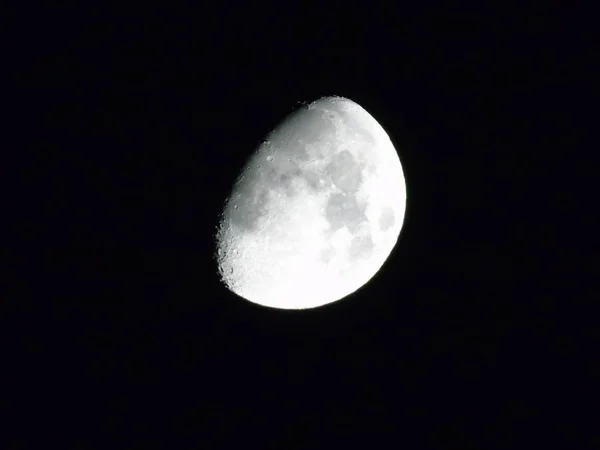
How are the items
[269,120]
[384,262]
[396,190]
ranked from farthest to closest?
[384,262] → [396,190] → [269,120]

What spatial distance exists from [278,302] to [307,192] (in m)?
0.99

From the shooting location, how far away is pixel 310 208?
2998 mm

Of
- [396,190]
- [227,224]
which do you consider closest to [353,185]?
[396,190]

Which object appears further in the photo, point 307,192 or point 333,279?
point 333,279

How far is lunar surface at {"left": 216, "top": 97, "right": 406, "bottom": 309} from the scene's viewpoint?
2986mm

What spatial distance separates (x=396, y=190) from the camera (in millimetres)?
3475

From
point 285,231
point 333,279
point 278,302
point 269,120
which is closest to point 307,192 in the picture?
point 285,231

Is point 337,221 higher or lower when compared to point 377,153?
lower

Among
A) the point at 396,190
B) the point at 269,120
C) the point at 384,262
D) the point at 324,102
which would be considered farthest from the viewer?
the point at 384,262

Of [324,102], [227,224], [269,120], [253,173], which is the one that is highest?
[324,102]

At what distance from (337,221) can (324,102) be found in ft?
2.83

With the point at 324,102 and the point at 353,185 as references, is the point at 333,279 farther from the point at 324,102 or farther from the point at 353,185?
the point at 324,102

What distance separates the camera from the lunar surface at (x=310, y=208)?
2.99 m

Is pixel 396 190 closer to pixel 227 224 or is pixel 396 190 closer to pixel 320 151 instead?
pixel 320 151
